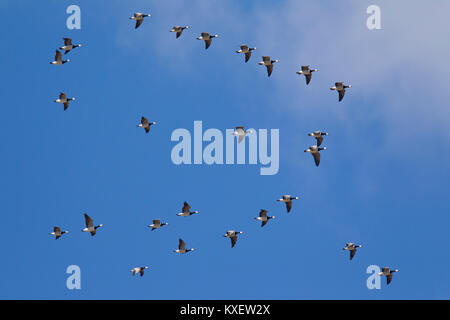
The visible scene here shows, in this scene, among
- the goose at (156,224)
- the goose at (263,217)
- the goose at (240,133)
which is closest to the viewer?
the goose at (240,133)

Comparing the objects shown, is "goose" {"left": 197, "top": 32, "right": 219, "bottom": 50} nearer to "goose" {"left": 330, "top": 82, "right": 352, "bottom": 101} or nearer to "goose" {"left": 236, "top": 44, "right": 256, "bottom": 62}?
"goose" {"left": 236, "top": 44, "right": 256, "bottom": 62}

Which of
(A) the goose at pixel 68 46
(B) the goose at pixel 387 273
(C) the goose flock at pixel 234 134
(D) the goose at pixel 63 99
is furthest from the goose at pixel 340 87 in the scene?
(D) the goose at pixel 63 99

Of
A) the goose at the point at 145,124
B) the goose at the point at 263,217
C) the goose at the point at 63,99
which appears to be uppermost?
the goose at the point at 63,99

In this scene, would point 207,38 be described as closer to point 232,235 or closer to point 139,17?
point 139,17

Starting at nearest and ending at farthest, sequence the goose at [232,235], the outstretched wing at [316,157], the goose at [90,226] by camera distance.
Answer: the goose at [90,226]
the goose at [232,235]
the outstretched wing at [316,157]

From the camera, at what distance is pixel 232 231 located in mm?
95125

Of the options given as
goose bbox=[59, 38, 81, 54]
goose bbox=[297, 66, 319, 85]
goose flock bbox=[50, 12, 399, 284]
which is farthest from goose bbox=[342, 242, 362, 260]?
goose bbox=[59, 38, 81, 54]

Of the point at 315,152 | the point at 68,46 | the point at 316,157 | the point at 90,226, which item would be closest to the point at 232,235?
the point at 316,157

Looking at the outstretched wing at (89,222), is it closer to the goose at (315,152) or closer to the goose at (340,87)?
the goose at (315,152)

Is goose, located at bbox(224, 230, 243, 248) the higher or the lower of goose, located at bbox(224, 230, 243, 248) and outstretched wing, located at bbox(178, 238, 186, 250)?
the higher

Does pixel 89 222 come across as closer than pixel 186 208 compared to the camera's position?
Yes
